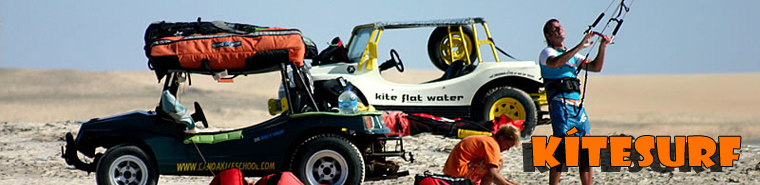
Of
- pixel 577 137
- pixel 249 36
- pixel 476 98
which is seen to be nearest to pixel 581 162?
pixel 577 137

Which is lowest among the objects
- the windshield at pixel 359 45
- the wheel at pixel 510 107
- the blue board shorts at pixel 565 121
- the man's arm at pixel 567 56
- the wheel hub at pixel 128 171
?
the wheel hub at pixel 128 171

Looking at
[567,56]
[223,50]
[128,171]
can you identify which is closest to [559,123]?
[567,56]

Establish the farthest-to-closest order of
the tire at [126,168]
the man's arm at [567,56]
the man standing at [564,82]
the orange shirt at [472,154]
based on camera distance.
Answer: the tire at [126,168] < the man standing at [564,82] < the man's arm at [567,56] < the orange shirt at [472,154]

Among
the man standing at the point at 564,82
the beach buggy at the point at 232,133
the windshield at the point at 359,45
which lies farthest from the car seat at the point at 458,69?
the man standing at the point at 564,82

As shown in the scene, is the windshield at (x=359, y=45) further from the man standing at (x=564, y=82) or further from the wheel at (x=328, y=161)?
the man standing at (x=564, y=82)

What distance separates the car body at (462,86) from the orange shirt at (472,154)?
692 centimetres

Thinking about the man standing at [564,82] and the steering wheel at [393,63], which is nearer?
the man standing at [564,82]

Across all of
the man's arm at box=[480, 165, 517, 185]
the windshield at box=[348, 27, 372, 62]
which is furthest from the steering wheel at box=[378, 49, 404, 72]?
the man's arm at box=[480, 165, 517, 185]

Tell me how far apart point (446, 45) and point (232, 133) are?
6954mm

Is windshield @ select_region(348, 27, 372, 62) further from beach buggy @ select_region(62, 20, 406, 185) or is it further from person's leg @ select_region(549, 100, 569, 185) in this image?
person's leg @ select_region(549, 100, 569, 185)

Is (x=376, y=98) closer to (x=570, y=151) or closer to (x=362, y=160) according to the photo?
(x=362, y=160)

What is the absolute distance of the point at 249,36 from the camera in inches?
434

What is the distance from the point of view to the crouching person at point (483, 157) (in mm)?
9414

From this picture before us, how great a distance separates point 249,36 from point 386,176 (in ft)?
5.73
